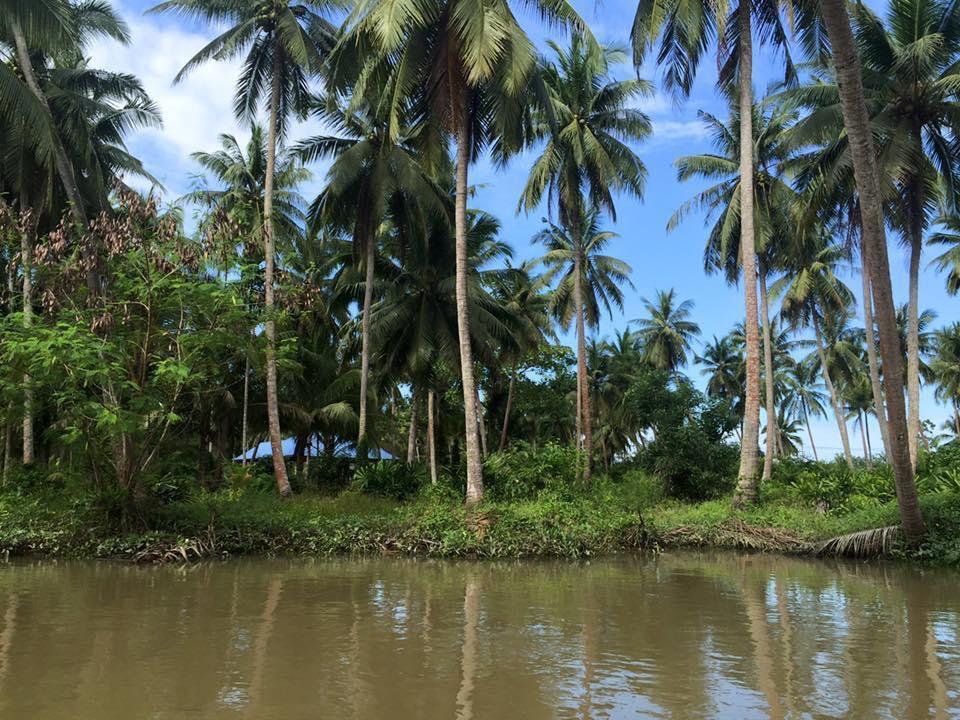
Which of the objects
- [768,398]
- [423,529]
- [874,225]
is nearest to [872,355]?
[768,398]

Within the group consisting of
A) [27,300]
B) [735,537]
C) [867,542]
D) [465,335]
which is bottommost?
[735,537]

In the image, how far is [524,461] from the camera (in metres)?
19.5

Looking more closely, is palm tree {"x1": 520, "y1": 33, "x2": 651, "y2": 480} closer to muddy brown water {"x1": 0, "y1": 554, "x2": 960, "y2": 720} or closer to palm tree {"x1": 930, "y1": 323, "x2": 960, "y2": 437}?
muddy brown water {"x1": 0, "y1": 554, "x2": 960, "y2": 720}

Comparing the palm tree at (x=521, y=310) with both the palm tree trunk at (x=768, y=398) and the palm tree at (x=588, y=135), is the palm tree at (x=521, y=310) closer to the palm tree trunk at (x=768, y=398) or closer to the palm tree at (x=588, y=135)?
the palm tree at (x=588, y=135)

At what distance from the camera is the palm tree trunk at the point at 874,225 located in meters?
10.8

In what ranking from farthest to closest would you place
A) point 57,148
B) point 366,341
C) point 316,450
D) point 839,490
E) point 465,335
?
point 316,450 → point 366,341 → point 839,490 → point 465,335 → point 57,148

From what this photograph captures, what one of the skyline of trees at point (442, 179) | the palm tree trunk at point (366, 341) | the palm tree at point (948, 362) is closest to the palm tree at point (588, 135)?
the skyline of trees at point (442, 179)

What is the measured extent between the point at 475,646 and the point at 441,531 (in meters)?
7.78

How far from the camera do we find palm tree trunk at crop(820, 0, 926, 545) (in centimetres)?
1080

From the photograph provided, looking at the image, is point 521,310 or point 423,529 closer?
point 423,529

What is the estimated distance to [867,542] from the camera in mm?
13078

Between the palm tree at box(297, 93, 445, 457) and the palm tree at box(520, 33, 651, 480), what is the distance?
391 cm

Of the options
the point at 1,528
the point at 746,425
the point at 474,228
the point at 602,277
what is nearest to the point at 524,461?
the point at 746,425

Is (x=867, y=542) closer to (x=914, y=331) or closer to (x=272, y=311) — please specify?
(x=914, y=331)
